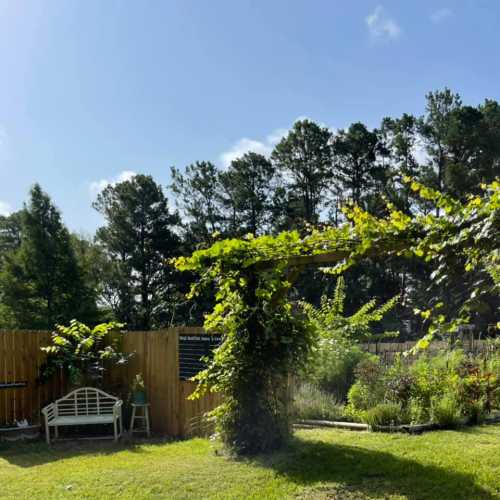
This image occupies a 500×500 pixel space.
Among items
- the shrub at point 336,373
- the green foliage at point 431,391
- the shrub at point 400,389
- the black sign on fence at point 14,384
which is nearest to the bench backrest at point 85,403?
the black sign on fence at point 14,384

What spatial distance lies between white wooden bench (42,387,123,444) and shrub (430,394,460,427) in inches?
174

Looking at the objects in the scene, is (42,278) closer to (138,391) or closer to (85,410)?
(85,410)

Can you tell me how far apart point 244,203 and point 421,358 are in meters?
22.4

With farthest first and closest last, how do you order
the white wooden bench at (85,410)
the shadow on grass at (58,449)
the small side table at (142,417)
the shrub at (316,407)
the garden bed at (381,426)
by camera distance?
the small side table at (142,417)
the white wooden bench at (85,410)
the shrub at (316,407)
the shadow on grass at (58,449)
the garden bed at (381,426)

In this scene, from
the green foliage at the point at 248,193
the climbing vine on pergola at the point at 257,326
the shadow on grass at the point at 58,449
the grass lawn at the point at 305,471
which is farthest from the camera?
the green foliage at the point at 248,193

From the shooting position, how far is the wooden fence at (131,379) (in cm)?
829

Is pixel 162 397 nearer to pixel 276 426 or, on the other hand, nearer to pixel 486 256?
pixel 276 426

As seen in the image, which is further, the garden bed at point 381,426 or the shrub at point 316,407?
the shrub at point 316,407

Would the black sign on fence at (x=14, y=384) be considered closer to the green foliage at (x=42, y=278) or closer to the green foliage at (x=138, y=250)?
the green foliage at (x=42, y=278)

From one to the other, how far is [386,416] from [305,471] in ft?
7.02

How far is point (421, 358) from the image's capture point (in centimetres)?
852

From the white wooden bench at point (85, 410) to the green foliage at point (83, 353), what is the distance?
404 millimetres

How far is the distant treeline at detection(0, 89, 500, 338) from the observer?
75.9ft

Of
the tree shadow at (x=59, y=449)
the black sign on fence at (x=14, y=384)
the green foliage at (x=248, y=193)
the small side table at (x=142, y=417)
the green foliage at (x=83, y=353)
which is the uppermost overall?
the green foliage at (x=248, y=193)
